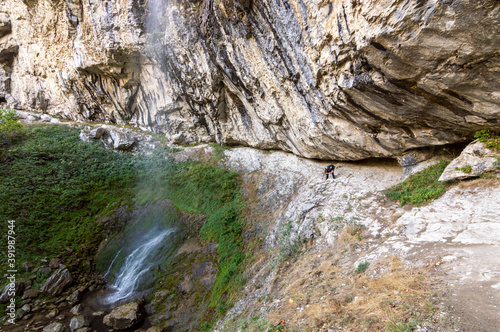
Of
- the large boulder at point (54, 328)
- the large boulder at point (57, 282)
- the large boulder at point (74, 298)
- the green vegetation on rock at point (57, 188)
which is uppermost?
the green vegetation on rock at point (57, 188)

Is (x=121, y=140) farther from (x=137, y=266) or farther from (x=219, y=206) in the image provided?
(x=219, y=206)

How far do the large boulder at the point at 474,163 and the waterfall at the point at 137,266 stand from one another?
12.7m

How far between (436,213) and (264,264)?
5819 mm

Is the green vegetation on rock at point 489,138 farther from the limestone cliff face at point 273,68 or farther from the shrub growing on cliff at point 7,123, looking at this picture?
the shrub growing on cliff at point 7,123

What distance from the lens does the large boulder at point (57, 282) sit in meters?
9.38

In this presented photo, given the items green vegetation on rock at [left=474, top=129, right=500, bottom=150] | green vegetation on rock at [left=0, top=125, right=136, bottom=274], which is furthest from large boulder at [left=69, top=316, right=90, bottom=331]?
green vegetation on rock at [left=474, top=129, right=500, bottom=150]

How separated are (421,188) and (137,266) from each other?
12991mm

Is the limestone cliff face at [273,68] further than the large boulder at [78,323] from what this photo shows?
No

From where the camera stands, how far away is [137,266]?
10828 millimetres

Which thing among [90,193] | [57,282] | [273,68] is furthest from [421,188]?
[90,193]

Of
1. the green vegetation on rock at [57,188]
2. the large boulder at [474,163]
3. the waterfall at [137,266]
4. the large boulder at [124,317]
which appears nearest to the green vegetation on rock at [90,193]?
the green vegetation on rock at [57,188]

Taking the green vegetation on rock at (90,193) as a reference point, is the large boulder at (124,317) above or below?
below

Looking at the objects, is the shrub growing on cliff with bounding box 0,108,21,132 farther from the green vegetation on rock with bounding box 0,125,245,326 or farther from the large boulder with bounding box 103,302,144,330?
the large boulder with bounding box 103,302,144,330

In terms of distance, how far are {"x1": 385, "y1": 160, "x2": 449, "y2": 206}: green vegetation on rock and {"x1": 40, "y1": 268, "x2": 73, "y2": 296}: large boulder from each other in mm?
14622
